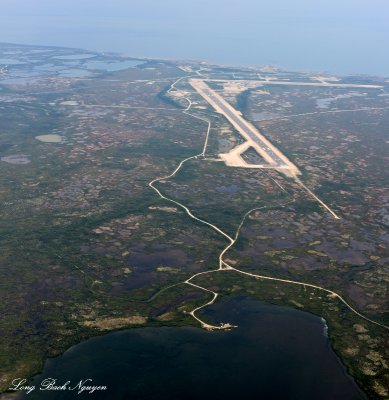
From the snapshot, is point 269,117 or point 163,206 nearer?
point 163,206

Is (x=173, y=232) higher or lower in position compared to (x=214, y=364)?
higher

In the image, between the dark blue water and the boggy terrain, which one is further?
the boggy terrain

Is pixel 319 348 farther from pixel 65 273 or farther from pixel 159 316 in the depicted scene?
pixel 65 273

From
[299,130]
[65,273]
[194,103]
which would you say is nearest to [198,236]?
[65,273]

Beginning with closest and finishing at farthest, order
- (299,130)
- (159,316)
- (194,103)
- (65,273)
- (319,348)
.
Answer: (319,348), (159,316), (65,273), (299,130), (194,103)
